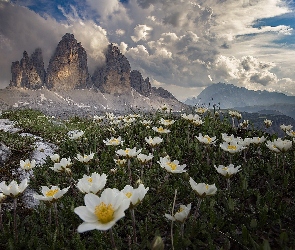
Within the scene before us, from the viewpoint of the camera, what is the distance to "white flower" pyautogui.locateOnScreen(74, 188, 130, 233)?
185cm

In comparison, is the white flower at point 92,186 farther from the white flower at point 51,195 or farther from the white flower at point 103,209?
the white flower at point 103,209

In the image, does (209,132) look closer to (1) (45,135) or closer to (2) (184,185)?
(2) (184,185)

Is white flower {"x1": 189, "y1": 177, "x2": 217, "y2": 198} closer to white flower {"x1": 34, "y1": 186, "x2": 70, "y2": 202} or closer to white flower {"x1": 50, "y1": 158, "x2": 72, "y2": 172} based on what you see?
white flower {"x1": 34, "y1": 186, "x2": 70, "y2": 202}

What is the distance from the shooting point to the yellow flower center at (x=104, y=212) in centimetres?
191

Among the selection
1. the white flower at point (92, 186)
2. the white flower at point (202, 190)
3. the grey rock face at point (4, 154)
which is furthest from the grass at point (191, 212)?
the white flower at point (92, 186)

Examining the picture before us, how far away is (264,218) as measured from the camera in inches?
118

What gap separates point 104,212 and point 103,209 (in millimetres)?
34

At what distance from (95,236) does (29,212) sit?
74.0 inches

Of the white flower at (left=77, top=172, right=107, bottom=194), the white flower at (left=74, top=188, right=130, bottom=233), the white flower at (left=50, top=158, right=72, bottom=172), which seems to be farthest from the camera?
the white flower at (left=50, top=158, right=72, bottom=172)

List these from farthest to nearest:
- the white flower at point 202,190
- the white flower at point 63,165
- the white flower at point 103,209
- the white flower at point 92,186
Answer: the white flower at point 63,165 < the white flower at point 202,190 < the white flower at point 92,186 < the white flower at point 103,209

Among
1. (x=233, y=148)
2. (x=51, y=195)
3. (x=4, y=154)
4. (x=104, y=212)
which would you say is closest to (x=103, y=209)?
(x=104, y=212)

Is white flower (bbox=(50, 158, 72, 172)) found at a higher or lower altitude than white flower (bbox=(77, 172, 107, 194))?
lower

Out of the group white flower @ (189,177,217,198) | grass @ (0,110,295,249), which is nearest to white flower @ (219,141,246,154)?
grass @ (0,110,295,249)

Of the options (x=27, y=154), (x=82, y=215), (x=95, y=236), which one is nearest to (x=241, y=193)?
(x=95, y=236)
